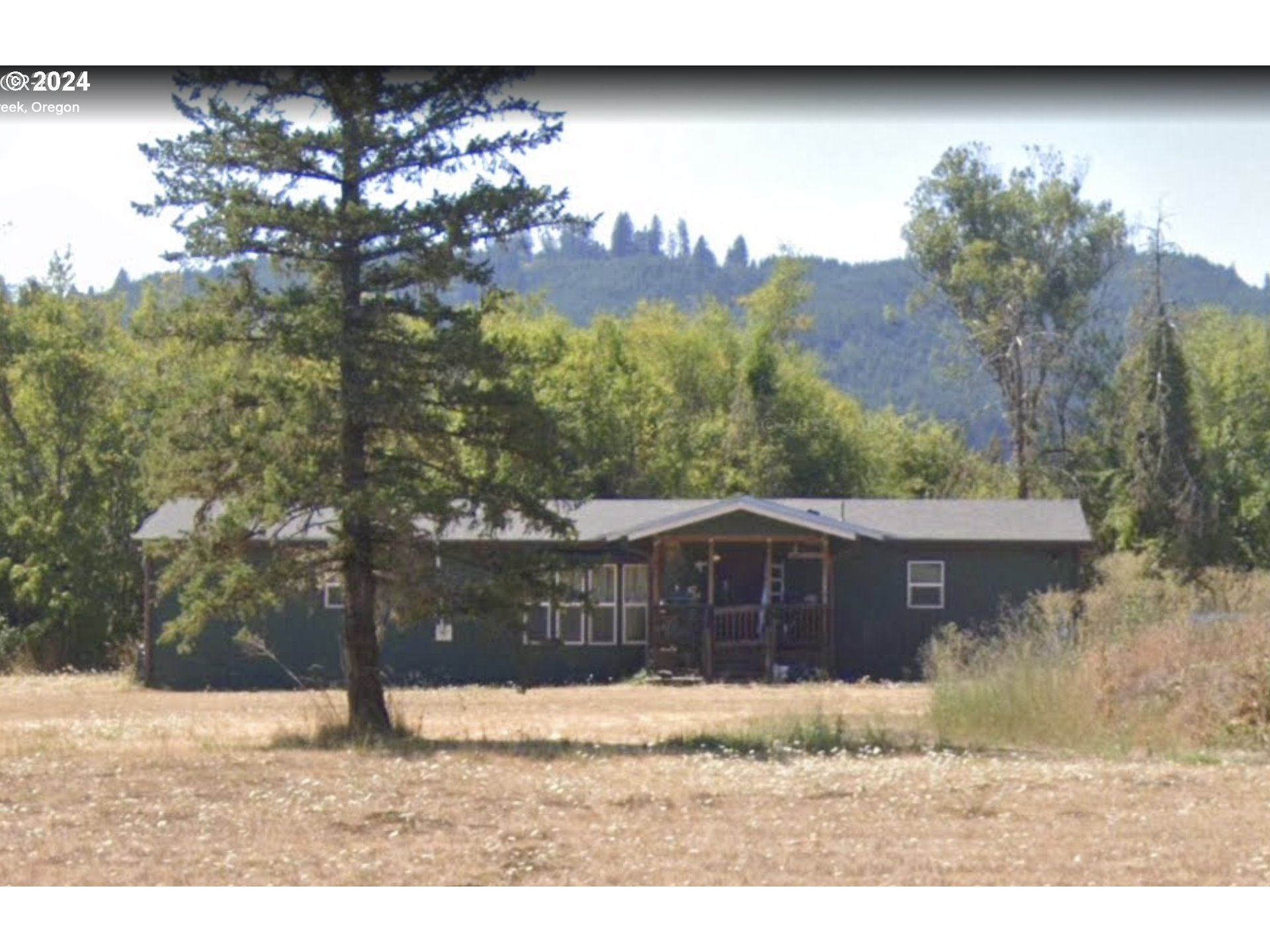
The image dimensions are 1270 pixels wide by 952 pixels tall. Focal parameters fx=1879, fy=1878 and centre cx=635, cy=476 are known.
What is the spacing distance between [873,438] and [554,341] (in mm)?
9732

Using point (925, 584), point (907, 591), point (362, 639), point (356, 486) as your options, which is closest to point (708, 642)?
point (907, 591)

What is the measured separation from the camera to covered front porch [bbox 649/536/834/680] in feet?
99.2

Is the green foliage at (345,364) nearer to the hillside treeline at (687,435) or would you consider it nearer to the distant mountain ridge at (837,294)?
the hillside treeline at (687,435)

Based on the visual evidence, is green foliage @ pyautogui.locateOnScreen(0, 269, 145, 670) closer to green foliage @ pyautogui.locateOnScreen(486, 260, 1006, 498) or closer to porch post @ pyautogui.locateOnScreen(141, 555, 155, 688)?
porch post @ pyautogui.locateOnScreen(141, 555, 155, 688)

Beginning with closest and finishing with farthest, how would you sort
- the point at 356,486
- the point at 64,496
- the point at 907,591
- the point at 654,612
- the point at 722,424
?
the point at 356,486 → the point at 654,612 → the point at 907,591 → the point at 64,496 → the point at 722,424

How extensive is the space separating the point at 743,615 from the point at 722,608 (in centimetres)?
63

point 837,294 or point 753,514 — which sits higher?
point 837,294

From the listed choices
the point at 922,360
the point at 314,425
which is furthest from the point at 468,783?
the point at 922,360

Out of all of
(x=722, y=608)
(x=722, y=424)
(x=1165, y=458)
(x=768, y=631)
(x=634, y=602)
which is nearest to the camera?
(x=768, y=631)

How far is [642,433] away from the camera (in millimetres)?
45438

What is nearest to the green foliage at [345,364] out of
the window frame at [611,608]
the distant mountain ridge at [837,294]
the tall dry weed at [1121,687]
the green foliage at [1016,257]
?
the tall dry weed at [1121,687]

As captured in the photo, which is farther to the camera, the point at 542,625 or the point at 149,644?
the point at 542,625

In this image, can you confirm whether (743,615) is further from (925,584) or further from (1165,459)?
(1165,459)

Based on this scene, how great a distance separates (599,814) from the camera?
11930 millimetres
